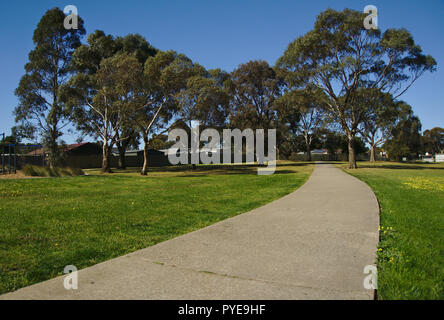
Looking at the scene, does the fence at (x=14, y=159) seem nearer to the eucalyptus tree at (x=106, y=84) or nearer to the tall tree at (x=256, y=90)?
the eucalyptus tree at (x=106, y=84)

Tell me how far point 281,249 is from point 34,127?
34080 millimetres

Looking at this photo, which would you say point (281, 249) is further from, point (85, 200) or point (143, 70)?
point (143, 70)

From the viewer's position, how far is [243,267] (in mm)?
3471

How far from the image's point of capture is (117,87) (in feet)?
77.5

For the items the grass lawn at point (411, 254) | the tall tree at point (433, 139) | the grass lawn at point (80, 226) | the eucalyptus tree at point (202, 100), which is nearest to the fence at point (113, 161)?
the eucalyptus tree at point (202, 100)

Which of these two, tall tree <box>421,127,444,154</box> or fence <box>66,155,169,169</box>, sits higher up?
tall tree <box>421,127,444,154</box>

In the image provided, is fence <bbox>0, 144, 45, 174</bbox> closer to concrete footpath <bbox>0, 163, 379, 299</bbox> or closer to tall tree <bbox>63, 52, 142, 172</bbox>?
tall tree <bbox>63, 52, 142, 172</bbox>

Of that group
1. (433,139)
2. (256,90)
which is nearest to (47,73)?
(256,90)

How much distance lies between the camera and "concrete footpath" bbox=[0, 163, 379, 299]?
284cm

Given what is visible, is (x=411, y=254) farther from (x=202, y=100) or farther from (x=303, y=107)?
(x=303, y=107)

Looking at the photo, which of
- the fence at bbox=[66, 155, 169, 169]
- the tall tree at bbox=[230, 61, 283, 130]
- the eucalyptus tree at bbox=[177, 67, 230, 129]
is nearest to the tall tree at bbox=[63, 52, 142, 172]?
the eucalyptus tree at bbox=[177, 67, 230, 129]

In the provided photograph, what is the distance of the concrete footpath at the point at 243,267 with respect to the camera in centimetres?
284

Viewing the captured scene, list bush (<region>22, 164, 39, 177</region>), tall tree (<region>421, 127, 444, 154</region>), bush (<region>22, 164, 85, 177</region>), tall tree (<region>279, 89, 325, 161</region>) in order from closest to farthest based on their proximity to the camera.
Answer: bush (<region>22, 164, 39, 177</region>), bush (<region>22, 164, 85, 177</region>), tall tree (<region>279, 89, 325, 161</region>), tall tree (<region>421, 127, 444, 154</region>)
